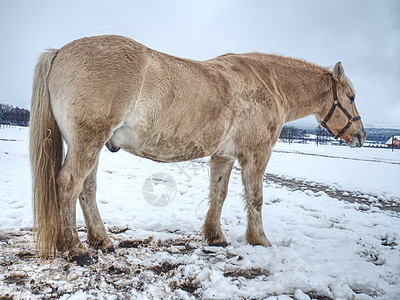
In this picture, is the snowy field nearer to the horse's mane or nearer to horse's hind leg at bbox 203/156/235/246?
horse's hind leg at bbox 203/156/235/246

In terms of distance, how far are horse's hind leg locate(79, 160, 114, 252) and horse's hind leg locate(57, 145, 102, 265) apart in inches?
11.7

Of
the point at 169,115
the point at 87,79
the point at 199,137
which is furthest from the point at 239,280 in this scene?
the point at 87,79

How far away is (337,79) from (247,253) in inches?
121

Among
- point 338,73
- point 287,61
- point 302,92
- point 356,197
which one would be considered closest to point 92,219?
point 302,92

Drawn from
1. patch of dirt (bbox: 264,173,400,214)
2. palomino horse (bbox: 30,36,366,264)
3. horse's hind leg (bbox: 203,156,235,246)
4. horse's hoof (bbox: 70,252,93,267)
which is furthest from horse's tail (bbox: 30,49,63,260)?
patch of dirt (bbox: 264,173,400,214)

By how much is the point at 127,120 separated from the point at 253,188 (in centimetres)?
178

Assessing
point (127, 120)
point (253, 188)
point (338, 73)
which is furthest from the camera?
point (338, 73)

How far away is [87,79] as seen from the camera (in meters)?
2.18

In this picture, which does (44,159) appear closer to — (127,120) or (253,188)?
(127,120)

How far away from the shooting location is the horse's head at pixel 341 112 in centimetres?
384

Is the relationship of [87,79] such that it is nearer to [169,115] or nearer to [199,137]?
[169,115]

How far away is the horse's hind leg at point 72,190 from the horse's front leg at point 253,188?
1797mm

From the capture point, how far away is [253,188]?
3.10m

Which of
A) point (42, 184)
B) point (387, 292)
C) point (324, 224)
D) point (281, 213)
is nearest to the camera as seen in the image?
point (387, 292)
